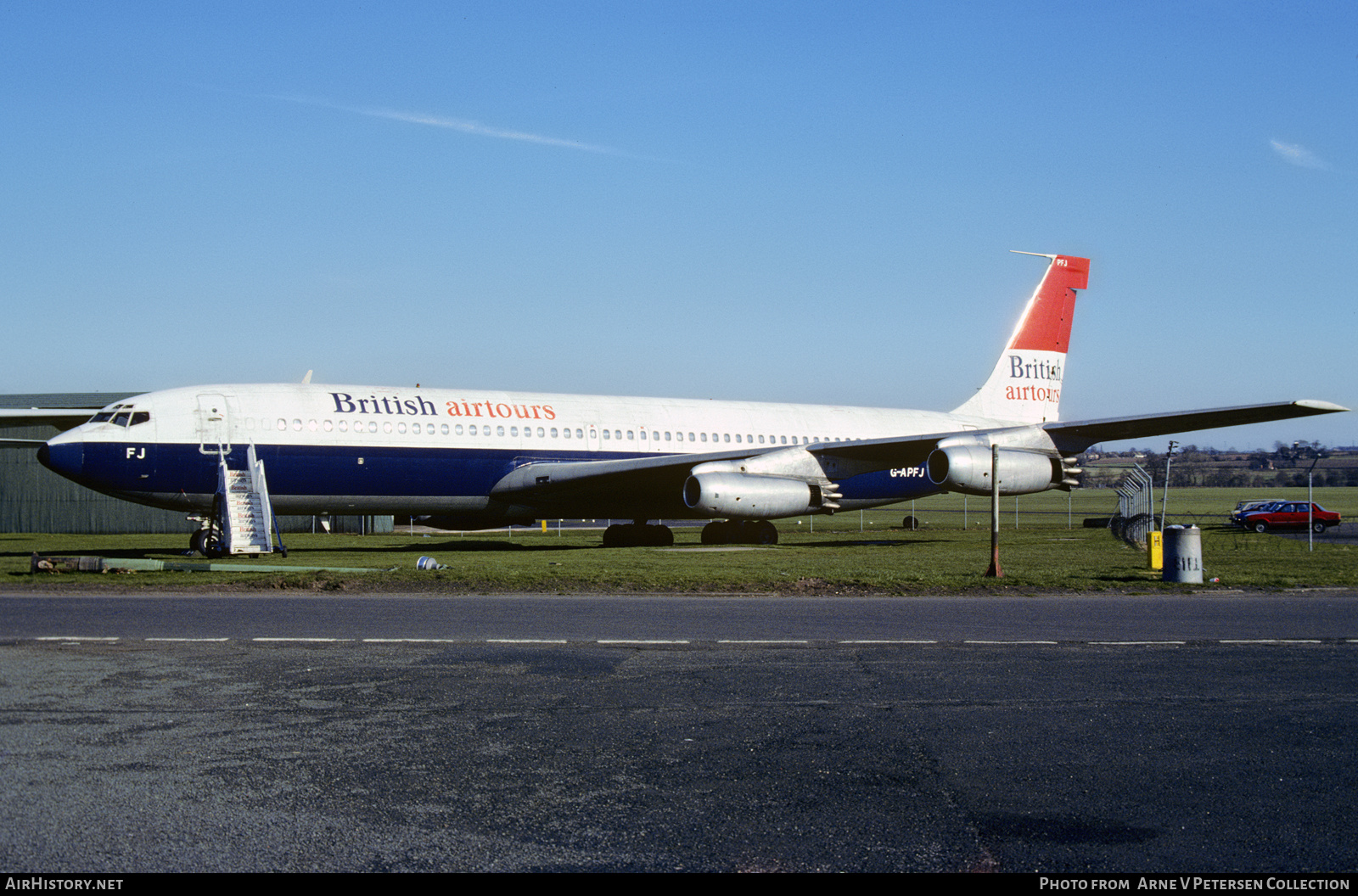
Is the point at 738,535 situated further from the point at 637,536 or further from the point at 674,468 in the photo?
the point at 674,468

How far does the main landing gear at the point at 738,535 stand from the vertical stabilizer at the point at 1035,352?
9306 millimetres

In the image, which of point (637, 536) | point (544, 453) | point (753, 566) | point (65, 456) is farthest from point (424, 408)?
point (753, 566)

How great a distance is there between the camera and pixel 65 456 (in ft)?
76.7

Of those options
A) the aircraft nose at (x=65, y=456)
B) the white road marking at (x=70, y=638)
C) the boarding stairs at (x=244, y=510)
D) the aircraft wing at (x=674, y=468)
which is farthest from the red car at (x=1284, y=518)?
the white road marking at (x=70, y=638)

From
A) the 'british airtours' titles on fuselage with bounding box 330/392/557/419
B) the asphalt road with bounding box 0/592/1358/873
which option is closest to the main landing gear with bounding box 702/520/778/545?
the 'british airtours' titles on fuselage with bounding box 330/392/557/419

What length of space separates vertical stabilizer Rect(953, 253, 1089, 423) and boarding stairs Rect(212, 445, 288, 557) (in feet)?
72.6

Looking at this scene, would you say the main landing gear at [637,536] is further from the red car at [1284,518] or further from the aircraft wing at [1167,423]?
the red car at [1284,518]

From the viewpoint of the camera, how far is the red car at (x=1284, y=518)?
45906mm

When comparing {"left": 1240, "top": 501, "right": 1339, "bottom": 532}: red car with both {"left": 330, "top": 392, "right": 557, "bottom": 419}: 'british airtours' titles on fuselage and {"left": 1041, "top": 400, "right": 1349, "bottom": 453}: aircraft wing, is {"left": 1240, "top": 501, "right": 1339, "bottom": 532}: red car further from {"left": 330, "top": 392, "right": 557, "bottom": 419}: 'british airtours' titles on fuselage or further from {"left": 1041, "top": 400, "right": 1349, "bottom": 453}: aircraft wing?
{"left": 330, "top": 392, "right": 557, "bottom": 419}: 'british airtours' titles on fuselage

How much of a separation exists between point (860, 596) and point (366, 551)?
15.9 meters

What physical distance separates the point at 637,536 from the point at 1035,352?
14.8m

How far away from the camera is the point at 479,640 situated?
10.4 metres

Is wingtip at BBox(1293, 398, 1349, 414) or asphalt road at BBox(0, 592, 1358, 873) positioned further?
wingtip at BBox(1293, 398, 1349, 414)

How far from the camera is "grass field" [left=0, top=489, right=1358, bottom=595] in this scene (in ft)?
53.7
